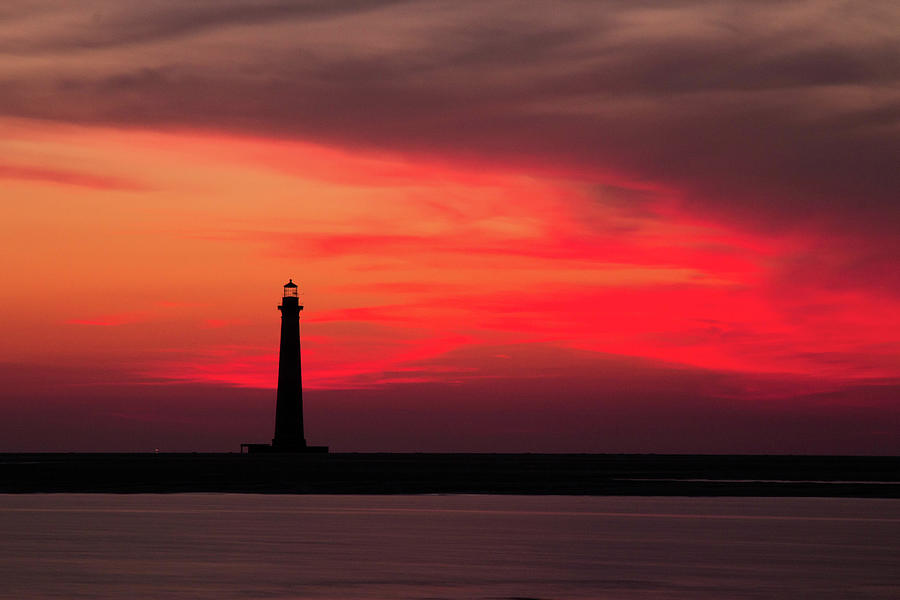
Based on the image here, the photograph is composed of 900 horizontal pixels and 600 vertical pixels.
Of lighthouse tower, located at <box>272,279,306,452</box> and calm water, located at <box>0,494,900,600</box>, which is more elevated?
lighthouse tower, located at <box>272,279,306,452</box>

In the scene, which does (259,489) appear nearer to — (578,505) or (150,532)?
(578,505)

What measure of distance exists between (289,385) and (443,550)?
93.6 metres

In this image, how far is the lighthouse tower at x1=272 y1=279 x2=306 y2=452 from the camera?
403ft

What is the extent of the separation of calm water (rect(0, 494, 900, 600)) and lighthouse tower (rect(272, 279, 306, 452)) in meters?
74.3

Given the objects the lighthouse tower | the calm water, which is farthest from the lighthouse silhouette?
the calm water

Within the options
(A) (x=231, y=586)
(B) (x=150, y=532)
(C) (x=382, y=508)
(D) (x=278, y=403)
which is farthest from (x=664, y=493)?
(D) (x=278, y=403)

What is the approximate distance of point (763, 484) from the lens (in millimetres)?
70562

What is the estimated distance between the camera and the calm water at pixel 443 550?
965 inches

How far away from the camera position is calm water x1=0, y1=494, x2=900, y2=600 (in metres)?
24.5

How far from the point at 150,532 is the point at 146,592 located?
1211 centimetres

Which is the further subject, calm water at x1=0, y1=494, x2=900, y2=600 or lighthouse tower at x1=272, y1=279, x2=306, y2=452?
lighthouse tower at x1=272, y1=279, x2=306, y2=452

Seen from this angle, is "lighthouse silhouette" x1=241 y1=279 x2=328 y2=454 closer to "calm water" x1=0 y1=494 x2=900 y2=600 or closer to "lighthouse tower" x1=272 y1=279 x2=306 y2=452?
"lighthouse tower" x1=272 y1=279 x2=306 y2=452

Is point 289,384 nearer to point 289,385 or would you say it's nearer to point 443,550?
point 289,385

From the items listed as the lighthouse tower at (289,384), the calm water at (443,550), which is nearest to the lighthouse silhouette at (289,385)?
the lighthouse tower at (289,384)
